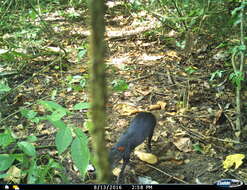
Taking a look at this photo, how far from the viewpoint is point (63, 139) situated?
925mm

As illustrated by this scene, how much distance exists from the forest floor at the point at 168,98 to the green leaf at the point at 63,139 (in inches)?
7.9

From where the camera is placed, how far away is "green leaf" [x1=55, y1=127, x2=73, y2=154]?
91cm

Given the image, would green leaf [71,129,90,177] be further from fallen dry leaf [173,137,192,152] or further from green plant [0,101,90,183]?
fallen dry leaf [173,137,192,152]

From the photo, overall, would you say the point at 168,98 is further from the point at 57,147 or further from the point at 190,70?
the point at 57,147

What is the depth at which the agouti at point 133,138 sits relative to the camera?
1357 mm

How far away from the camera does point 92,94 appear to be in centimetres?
17

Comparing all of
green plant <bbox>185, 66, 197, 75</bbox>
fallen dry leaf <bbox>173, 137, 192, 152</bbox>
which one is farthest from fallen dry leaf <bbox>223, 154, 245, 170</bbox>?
green plant <bbox>185, 66, 197, 75</bbox>

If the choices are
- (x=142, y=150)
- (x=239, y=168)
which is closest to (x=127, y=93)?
(x=142, y=150)

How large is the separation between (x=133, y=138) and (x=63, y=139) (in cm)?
58

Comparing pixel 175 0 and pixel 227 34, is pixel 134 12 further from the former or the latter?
pixel 227 34

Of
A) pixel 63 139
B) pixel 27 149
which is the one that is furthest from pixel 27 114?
pixel 63 139

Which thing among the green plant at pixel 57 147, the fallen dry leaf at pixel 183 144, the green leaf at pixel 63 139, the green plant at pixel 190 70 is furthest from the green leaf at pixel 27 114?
the green plant at pixel 190 70

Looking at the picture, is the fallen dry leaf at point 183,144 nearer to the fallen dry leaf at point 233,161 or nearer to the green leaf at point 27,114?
the fallen dry leaf at point 233,161

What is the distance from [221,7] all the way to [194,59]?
44cm
